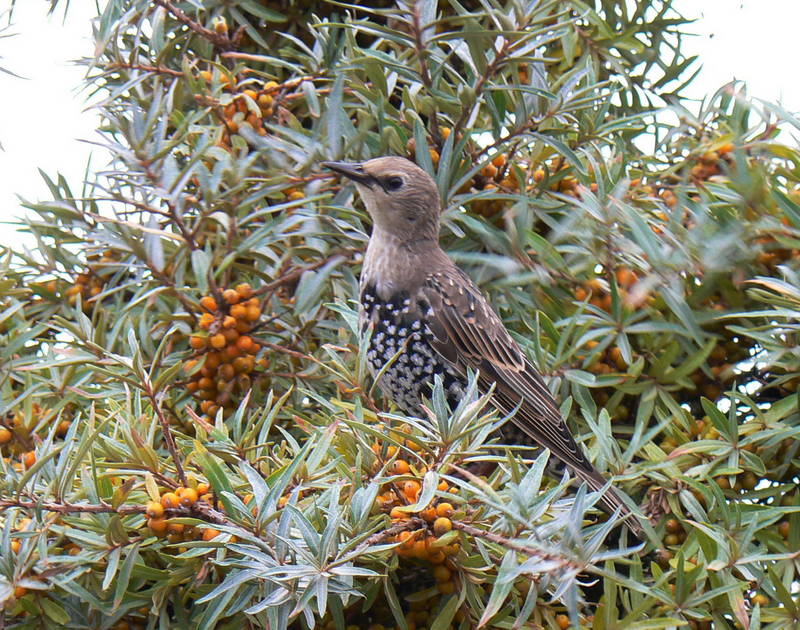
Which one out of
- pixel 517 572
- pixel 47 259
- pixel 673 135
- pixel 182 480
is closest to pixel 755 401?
pixel 673 135

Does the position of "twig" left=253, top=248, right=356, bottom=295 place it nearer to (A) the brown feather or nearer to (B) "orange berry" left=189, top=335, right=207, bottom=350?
(B) "orange berry" left=189, top=335, right=207, bottom=350

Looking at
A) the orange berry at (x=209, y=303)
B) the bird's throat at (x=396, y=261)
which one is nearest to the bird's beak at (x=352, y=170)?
the bird's throat at (x=396, y=261)

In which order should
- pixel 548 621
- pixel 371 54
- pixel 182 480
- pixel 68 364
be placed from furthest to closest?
1. pixel 371 54
2. pixel 68 364
3. pixel 548 621
4. pixel 182 480

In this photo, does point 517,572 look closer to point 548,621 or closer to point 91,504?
point 548,621

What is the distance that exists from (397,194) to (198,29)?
2.10 ft

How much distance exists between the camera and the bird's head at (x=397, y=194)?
2.61 metres

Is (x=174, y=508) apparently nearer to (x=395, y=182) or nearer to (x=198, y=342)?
(x=198, y=342)

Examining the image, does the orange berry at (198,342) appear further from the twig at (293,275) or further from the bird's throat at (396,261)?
the bird's throat at (396,261)

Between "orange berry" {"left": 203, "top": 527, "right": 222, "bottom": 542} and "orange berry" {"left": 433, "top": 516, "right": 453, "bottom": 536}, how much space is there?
34 centimetres

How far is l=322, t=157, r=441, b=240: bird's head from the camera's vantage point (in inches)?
103

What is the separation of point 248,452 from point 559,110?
3.61 feet

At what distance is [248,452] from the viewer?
198 cm

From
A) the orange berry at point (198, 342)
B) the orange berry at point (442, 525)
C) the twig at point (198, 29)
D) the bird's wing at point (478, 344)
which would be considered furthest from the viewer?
the bird's wing at point (478, 344)

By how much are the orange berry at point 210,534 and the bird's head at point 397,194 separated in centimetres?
102
